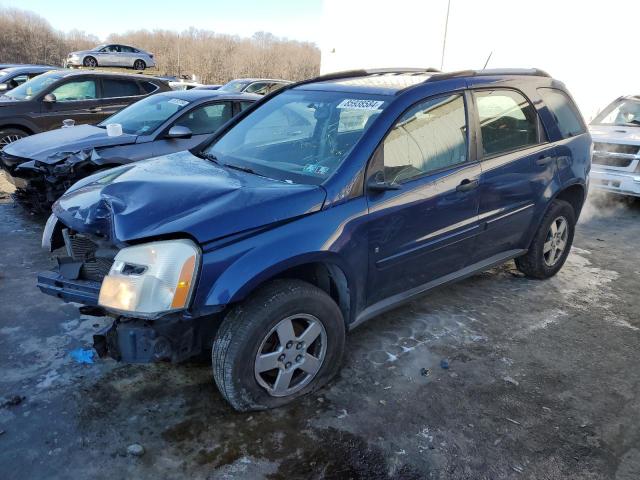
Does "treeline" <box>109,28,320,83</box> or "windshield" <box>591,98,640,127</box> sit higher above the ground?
"treeline" <box>109,28,320,83</box>

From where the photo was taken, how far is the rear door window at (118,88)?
28.8ft

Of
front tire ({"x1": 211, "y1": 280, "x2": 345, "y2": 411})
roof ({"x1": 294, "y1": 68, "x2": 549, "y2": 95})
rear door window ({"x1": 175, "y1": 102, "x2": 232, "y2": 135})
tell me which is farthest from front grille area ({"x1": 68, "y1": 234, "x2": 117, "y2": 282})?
rear door window ({"x1": 175, "y1": 102, "x2": 232, "y2": 135})

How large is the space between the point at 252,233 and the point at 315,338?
0.75 metres

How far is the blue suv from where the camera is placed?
2488 mm

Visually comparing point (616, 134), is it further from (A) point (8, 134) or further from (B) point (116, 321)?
(A) point (8, 134)

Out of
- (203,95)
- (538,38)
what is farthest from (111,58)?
(203,95)

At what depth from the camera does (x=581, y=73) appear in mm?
12562

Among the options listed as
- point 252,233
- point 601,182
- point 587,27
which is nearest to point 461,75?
point 252,233

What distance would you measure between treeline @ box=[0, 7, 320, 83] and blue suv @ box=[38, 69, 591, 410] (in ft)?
132

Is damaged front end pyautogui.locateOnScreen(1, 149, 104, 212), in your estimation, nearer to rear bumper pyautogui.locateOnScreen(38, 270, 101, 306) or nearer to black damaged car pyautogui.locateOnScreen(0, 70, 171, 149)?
rear bumper pyautogui.locateOnScreen(38, 270, 101, 306)

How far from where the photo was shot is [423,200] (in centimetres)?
324

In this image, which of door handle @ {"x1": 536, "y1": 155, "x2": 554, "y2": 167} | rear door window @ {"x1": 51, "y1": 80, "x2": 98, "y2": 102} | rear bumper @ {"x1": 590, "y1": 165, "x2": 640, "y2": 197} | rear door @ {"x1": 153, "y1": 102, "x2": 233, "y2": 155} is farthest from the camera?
rear door window @ {"x1": 51, "y1": 80, "x2": 98, "y2": 102}

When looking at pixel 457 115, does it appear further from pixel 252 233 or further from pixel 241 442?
pixel 241 442

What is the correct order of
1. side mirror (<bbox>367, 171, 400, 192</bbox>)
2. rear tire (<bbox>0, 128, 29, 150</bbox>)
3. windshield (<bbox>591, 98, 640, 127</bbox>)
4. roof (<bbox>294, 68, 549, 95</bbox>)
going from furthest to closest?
1. windshield (<bbox>591, 98, 640, 127</bbox>)
2. rear tire (<bbox>0, 128, 29, 150</bbox>)
3. roof (<bbox>294, 68, 549, 95</bbox>)
4. side mirror (<bbox>367, 171, 400, 192</bbox>)
